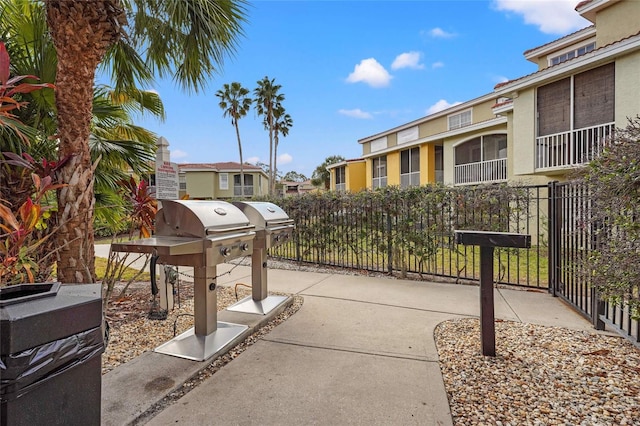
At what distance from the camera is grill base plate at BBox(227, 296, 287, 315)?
4.59 metres

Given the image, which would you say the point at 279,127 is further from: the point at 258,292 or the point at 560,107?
the point at 258,292

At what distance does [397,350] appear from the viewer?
140 inches

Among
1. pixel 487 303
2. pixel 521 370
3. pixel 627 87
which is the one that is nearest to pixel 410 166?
pixel 627 87

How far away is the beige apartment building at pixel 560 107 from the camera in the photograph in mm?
9297

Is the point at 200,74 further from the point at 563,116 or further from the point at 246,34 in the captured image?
the point at 563,116

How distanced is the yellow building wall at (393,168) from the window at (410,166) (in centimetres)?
28

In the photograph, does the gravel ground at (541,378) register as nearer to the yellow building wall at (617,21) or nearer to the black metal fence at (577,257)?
the black metal fence at (577,257)

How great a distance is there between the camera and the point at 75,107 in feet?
11.9

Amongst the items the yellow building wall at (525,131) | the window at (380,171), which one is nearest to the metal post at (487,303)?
the yellow building wall at (525,131)

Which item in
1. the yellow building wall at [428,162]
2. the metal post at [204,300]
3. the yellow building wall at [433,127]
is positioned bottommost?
the metal post at [204,300]

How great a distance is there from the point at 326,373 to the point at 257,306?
1860 mm

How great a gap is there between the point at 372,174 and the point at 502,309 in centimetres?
2090

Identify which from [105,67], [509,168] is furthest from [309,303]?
[509,168]

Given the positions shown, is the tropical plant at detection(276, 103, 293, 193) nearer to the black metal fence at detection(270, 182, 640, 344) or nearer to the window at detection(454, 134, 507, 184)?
the window at detection(454, 134, 507, 184)
